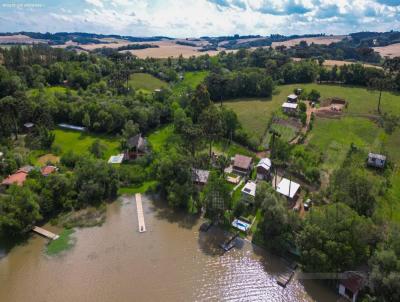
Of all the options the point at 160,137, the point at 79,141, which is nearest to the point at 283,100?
the point at 160,137

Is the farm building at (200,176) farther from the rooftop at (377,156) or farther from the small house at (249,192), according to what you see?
the rooftop at (377,156)

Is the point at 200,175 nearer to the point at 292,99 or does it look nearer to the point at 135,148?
the point at 135,148

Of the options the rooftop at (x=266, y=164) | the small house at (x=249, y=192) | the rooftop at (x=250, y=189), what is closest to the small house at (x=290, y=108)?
the rooftop at (x=266, y=164)

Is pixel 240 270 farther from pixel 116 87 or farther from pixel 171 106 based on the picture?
pixel 116 87

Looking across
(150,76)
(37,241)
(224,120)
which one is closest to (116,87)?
(150,76)

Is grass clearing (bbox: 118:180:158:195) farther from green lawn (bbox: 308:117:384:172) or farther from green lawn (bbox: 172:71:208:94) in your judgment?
green lawn (bbox: 172:71:208:94)

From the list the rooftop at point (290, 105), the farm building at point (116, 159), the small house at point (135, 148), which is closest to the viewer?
the farm building at point (116, 159)
